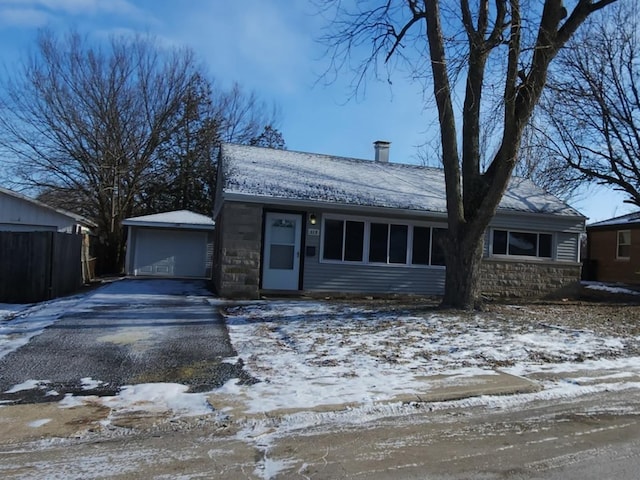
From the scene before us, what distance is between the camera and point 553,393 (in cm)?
606

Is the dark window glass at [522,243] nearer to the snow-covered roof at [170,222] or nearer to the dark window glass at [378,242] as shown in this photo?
the dark window glass at [378,242]

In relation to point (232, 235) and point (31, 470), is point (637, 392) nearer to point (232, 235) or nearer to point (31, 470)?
point (31, 470)

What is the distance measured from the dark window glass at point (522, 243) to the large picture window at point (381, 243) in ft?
8.06

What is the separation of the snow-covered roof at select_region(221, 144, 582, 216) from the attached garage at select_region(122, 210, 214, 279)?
6.70 m

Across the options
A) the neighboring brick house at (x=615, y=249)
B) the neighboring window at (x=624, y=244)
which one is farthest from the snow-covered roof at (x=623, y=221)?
the neighboring window at (x=624, y=244)

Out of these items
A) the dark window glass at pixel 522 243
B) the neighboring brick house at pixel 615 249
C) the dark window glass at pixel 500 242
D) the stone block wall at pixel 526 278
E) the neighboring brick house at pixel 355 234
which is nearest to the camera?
the neighboring brick house at pixel 355 234

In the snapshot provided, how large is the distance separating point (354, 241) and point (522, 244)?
5576 mm

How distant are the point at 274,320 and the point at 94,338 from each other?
3251mm

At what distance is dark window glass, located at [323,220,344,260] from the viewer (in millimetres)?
14648

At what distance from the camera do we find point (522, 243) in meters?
16.6

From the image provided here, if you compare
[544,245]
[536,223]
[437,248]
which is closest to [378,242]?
[437,248]

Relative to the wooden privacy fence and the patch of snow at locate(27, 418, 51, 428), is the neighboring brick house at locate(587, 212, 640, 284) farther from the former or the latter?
the patch of snow at locate(27, 418, 51, 428)

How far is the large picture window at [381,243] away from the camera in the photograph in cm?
1473

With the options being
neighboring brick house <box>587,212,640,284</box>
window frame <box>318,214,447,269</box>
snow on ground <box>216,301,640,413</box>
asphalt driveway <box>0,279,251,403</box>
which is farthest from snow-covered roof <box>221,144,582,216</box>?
neighboring brick house <box>587,212,640,284</box>
